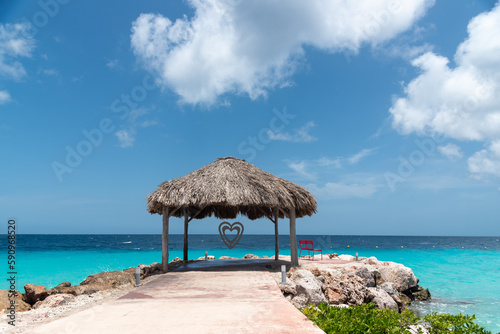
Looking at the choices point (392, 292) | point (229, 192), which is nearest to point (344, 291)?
point (392, 292)

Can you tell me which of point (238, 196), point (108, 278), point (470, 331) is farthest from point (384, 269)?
point (108, 278)

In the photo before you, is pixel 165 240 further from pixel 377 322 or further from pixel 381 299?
pixel 377 322

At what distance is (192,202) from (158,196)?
3.79 feet

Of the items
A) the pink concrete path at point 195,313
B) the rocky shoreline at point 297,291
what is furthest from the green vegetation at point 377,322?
the rocky shoreline at point 297,291

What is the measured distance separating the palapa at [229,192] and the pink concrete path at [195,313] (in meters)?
2.56

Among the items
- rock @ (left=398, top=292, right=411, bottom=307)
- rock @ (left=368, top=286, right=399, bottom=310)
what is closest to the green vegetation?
rock @ (left=368, top=286, right=399, bottom=310)

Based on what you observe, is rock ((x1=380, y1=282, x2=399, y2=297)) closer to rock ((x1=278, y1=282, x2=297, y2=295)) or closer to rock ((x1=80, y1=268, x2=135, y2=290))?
rock ((x1=278, y1=282, x2=297, y2=295))

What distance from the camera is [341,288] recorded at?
8.83 meters

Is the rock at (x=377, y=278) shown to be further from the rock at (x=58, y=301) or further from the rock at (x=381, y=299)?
the rock at (x=58, y=301)

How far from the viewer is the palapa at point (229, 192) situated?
9961 millimetres

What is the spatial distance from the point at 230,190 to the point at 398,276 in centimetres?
744

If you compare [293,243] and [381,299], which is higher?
[293,243]

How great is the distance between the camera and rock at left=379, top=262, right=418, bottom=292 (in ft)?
40.1

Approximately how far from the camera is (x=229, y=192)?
10.0 metres
